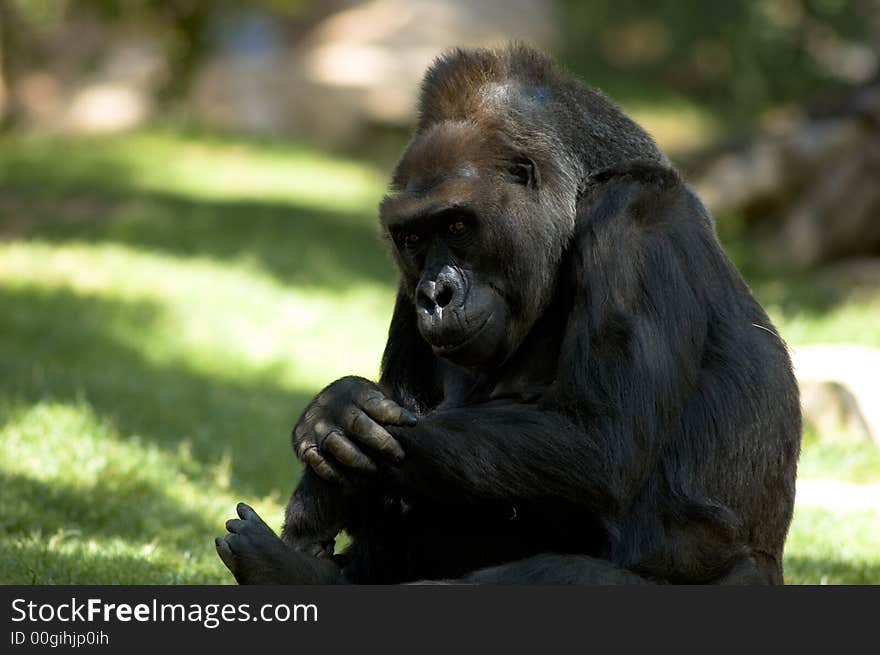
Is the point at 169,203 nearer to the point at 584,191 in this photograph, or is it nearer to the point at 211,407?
the point at 211,407

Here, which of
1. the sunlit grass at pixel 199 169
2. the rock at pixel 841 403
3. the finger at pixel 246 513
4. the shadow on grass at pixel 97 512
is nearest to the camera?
the finger at pixel 246 513

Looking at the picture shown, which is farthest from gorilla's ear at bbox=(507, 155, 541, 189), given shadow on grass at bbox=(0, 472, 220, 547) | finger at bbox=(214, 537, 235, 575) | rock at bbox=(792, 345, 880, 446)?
rock at bbox=(792, 345, 880, 446)

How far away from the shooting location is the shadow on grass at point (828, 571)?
5.94 meters

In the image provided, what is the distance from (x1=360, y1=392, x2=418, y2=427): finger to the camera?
446 cm

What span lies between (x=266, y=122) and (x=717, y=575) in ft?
63.5

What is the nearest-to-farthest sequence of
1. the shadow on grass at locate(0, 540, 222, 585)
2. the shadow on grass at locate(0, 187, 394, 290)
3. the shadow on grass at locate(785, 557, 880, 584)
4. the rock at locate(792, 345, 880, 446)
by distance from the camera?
the shadow on grass at locate(0, 540, 222, 585) → the shadow on grass at locate(785, 557, 880, 584) → the rock at locate(792, 345, 880, 446) → the shadow on grass at locate(0, 187, 394, 290)

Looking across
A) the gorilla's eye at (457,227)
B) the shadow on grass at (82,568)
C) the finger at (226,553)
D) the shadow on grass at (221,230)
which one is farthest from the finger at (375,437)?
the shadow on grass at (221,230)

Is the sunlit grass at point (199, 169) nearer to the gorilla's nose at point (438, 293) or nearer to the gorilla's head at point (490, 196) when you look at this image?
the gorilla's head at point (490, 196)

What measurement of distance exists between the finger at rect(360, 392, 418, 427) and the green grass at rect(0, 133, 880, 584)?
56.1 inches

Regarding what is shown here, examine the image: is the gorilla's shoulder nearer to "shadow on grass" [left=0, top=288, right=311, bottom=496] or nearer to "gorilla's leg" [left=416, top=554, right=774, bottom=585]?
"gorilla's leg" [left=416, top=554, right=774, bottom=585]

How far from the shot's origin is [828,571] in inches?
239

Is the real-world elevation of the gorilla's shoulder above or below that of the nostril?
above

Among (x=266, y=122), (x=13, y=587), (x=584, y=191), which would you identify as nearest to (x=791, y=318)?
(x=584, y=191)

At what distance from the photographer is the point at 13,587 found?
14.5ft
